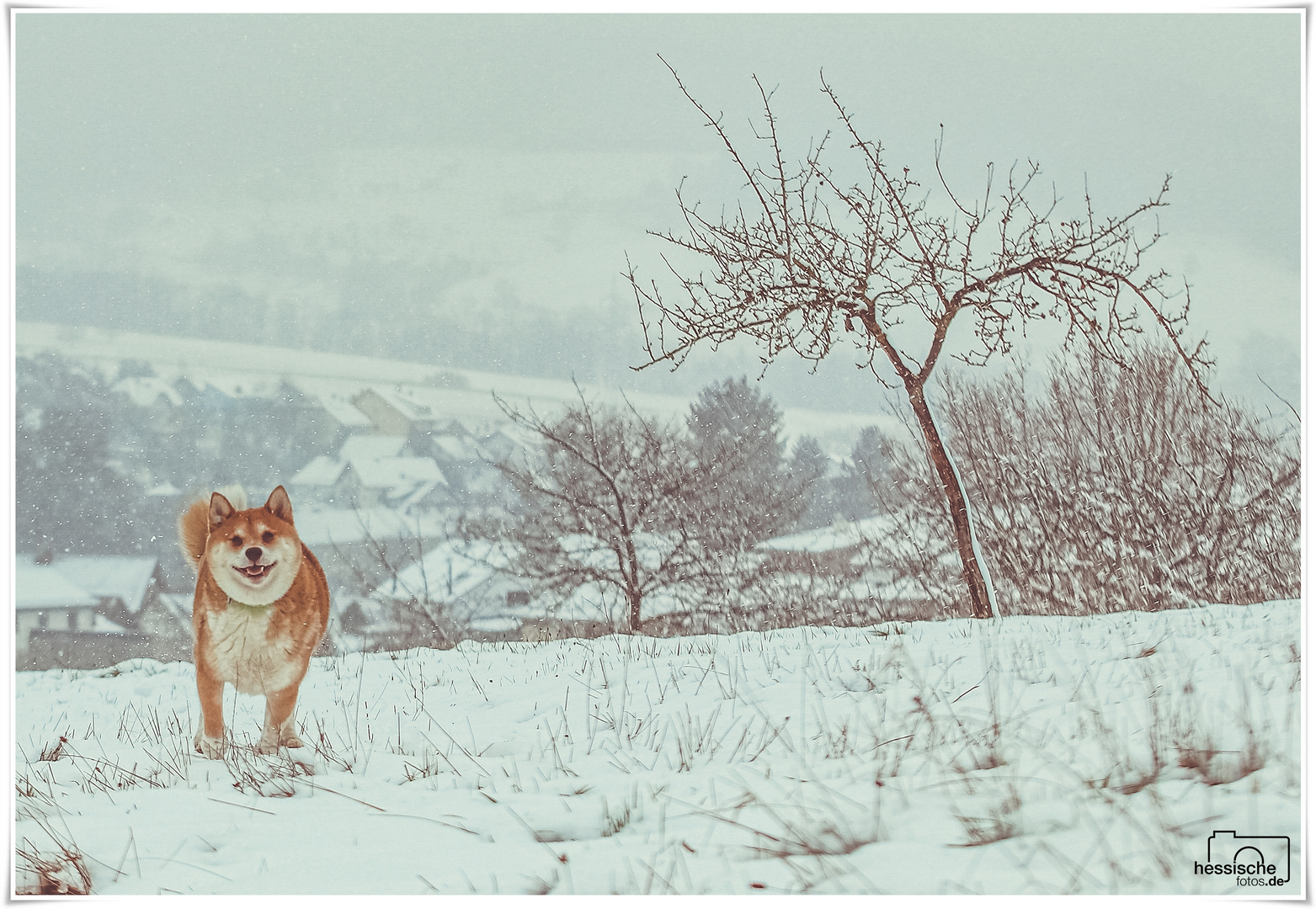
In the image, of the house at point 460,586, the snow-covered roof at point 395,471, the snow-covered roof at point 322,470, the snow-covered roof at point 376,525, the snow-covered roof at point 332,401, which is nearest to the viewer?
the snow-covered roof at point 332,401

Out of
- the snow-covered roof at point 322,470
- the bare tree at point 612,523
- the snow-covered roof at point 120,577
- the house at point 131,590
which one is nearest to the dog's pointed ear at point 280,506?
the snow-covered roof at point 322,470

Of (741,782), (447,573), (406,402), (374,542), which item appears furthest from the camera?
(447,573)

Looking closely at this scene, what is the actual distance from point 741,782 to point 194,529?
2.48 meters

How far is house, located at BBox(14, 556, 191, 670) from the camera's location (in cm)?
454

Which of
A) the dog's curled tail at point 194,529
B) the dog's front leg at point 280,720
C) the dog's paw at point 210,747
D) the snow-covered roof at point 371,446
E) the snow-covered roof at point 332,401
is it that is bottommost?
the dog's paw at point 210,747

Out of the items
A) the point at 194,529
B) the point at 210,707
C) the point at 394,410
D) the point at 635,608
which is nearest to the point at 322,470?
the point at 394,410

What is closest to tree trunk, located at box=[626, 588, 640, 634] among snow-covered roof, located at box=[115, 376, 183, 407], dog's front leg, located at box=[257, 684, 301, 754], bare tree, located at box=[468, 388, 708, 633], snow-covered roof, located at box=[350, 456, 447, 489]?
bare tree, located at box=[468, 388, 708, 633]

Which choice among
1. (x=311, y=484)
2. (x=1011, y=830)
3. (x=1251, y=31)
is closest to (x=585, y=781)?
(x=1011, y=830)

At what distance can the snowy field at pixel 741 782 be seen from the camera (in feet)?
7.59

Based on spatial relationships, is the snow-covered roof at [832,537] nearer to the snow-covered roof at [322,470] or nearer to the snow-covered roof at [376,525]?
the snow-covered roof at [376,525]

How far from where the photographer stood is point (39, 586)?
12.9 feet

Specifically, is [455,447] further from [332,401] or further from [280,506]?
[280,506]

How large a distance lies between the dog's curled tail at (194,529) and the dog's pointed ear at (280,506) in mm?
153

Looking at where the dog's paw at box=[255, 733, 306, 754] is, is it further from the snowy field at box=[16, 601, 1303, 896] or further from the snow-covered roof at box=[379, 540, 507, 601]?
the snow-covered roof at box=[379, 540, 507, 601]
